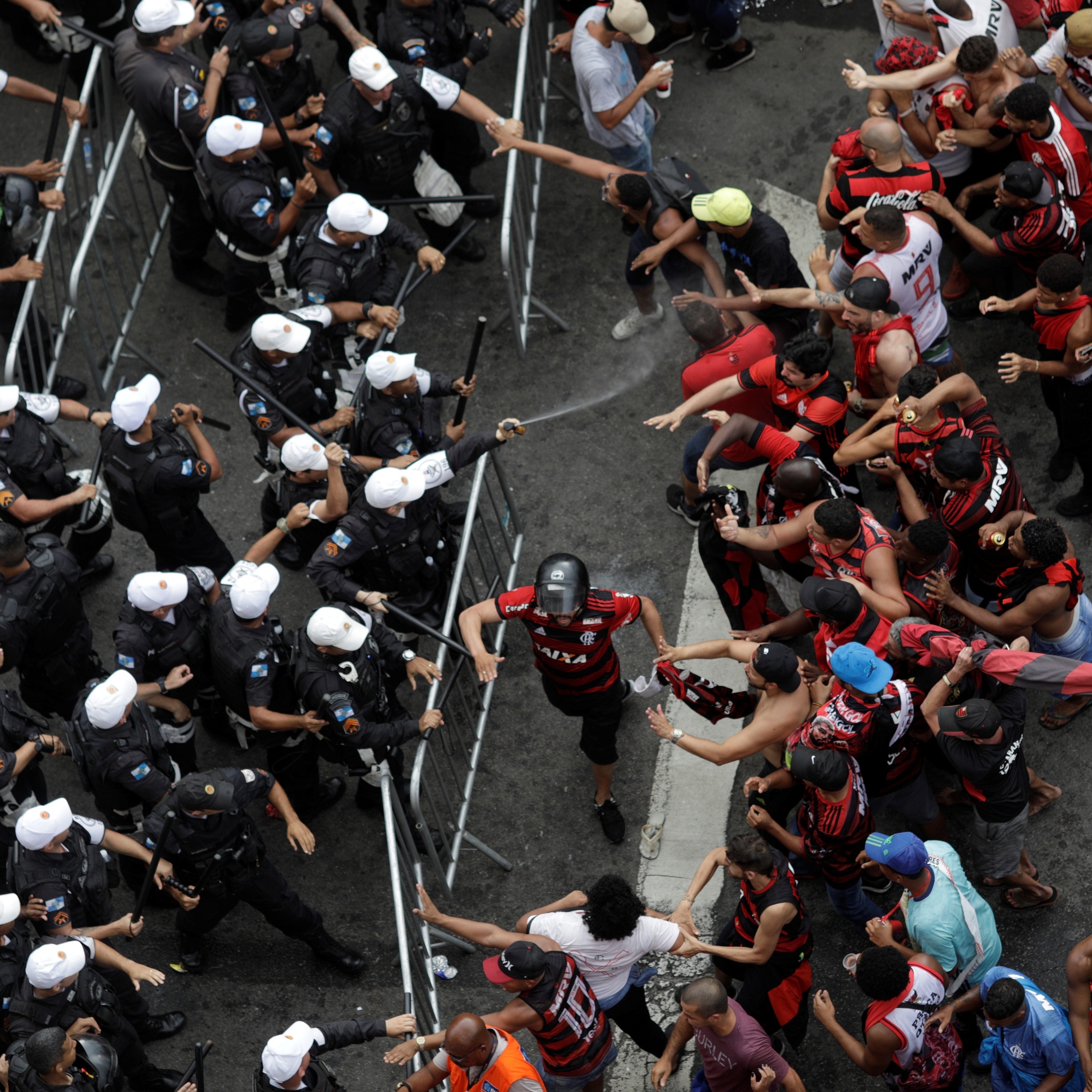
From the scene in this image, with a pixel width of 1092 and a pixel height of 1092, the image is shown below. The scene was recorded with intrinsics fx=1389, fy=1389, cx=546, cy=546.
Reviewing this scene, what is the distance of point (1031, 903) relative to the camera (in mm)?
6773

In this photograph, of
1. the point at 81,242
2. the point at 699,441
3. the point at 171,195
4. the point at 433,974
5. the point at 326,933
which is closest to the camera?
the point at 433,974

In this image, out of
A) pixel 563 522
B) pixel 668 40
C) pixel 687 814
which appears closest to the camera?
pixel 687 814

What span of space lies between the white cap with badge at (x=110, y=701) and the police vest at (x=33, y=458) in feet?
5.76

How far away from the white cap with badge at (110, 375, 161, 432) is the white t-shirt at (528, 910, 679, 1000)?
3602 millimetres

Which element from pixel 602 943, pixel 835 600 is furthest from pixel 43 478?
pixel 835 600

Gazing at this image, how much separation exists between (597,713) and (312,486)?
2120 millimetres

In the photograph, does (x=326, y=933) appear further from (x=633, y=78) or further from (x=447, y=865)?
(x=633, y=78)

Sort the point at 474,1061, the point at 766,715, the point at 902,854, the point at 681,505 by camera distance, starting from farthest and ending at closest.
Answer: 1. the point at 681,505
2. the point at 766,715
3. the point at 902,854
4. the point at 474,1061

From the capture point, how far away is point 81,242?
28.3 feet

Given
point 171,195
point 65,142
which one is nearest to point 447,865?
point 171,195

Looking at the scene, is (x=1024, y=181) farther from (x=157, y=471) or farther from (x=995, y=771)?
(x=157, y=471)

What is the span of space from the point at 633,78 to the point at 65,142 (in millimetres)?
4511

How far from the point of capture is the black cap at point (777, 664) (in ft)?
20.6

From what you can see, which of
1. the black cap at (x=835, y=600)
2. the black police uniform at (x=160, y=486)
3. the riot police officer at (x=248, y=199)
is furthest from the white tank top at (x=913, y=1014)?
the riot police officer at (x=248, y=199)
